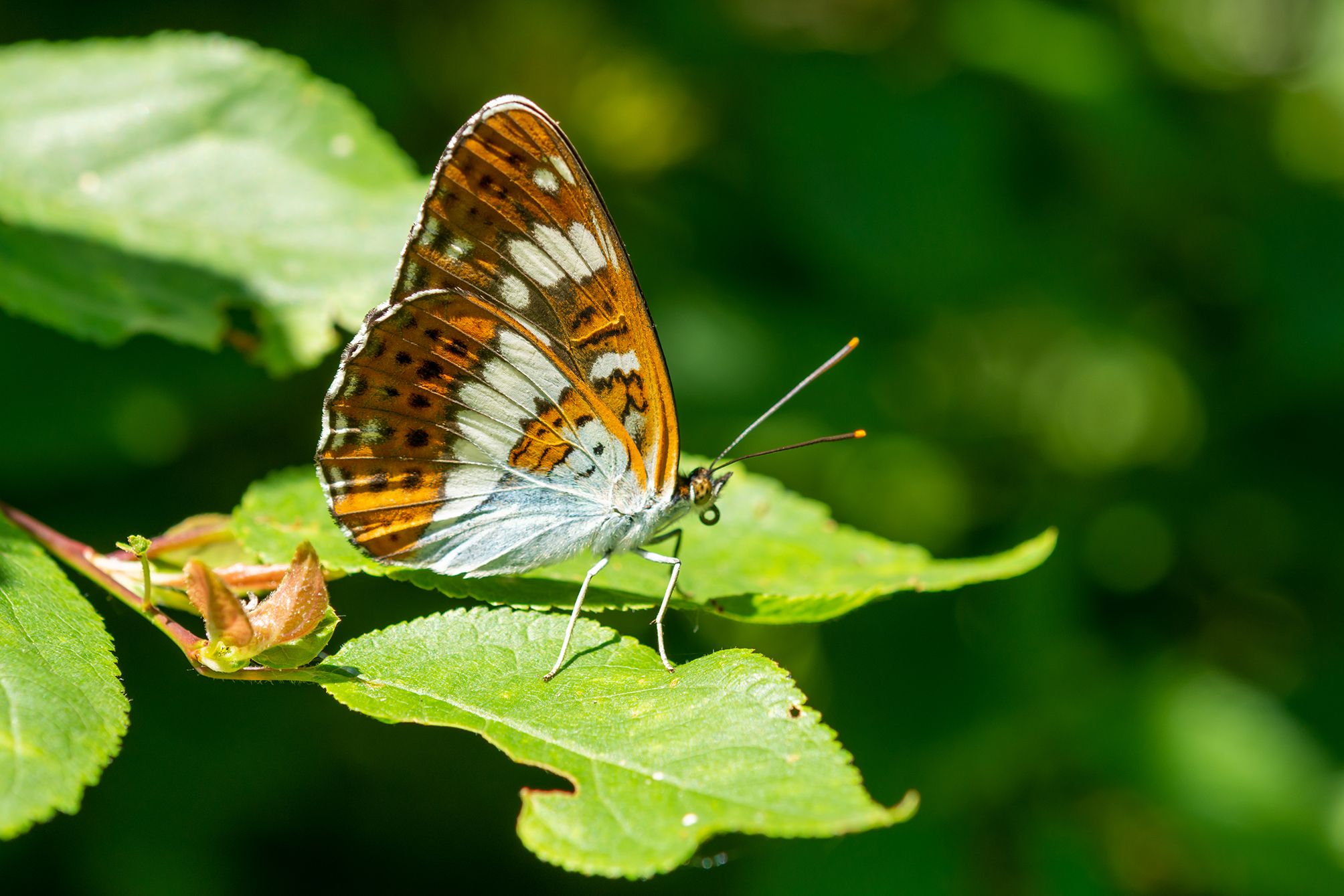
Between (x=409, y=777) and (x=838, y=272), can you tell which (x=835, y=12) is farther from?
(x=409, y=777)

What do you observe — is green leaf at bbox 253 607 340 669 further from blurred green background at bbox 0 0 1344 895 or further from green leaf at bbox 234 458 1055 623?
blurred green background at bbox 0 0 1344 895

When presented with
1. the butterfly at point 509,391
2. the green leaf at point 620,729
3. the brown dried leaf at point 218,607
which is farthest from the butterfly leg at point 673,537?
the brown dried leaf at point 218,607

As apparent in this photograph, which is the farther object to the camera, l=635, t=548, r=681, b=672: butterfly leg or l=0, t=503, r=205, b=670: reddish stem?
l=635, t=548, r=681, b=672: butterfly leg

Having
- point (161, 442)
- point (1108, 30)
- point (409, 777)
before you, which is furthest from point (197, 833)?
point (1108, 30)

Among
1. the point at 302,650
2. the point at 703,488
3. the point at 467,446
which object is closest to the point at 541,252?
the point at 467,446

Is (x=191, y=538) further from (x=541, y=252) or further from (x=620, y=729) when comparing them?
(x=620, y=729)

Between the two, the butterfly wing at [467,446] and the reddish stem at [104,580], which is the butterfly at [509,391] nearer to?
the butterfly wing at [467,446]

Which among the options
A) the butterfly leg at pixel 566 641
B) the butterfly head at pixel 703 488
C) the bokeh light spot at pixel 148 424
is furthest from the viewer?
the bokeh light spot at pixel 148 424

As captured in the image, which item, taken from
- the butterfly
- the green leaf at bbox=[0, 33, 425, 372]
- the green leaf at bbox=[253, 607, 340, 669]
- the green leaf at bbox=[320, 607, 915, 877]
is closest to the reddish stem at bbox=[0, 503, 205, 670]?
the green leaf at bbox=[253, 607, 340, 669]
